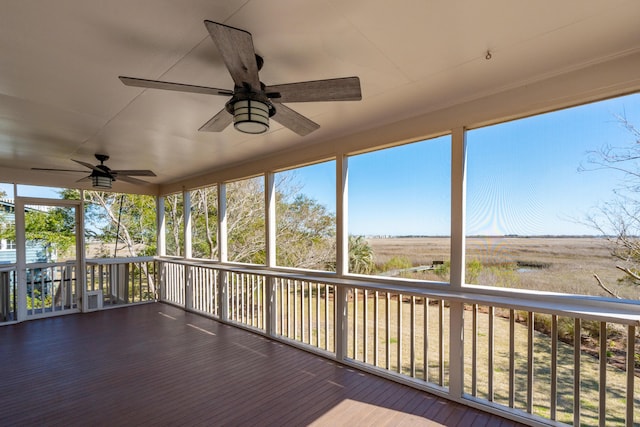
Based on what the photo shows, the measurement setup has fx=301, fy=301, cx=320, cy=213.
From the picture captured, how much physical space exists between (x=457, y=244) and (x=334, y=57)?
1.84 meters

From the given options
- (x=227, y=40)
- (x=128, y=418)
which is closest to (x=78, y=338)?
(x=128, y=418)

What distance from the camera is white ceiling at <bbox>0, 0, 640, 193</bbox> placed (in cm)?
150

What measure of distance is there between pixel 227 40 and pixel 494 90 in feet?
6.84

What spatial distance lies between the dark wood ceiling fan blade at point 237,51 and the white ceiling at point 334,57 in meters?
0.24

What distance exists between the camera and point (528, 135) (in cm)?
237

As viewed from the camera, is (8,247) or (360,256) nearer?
(360,256)

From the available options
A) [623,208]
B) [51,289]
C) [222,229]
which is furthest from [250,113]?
[51,289]

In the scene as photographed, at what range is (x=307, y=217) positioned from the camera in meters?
5.23

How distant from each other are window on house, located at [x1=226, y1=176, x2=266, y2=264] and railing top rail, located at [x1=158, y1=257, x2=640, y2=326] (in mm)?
3312

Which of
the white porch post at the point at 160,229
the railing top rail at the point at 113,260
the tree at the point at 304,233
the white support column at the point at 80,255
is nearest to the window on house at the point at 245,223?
the tree at the point at 304,233

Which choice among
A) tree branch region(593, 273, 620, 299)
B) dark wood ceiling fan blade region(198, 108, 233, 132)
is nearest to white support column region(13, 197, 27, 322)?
dark wood ceiling fan blade region(198, 108, 233, 132)

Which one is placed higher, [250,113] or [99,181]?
[250,113]

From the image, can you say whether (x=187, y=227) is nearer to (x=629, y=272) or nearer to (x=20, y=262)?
(x=20, y=262)

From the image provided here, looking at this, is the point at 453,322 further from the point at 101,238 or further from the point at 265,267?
the point at 101,238
